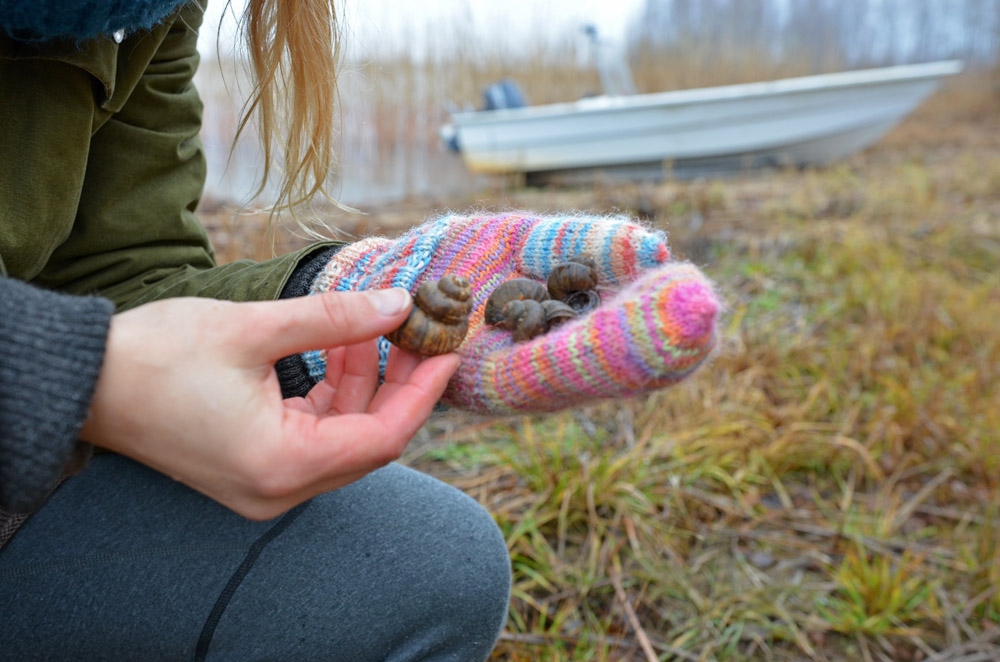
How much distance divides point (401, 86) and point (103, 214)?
6.42m

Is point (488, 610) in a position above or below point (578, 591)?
above

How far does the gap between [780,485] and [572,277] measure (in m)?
1.50

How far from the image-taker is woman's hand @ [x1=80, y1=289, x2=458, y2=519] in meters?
0.71

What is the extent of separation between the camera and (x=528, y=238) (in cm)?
110

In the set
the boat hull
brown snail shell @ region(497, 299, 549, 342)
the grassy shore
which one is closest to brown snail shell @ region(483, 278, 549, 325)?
brown snail shell @ region(497, 299, 549, 342)

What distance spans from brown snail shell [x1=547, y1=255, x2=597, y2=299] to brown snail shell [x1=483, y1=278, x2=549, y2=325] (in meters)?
0.02

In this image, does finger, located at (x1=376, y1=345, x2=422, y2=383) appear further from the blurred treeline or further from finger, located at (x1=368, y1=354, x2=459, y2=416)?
the blurred treeline

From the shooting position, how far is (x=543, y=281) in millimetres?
1098

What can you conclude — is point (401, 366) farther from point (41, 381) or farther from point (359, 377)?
point (41, 381)

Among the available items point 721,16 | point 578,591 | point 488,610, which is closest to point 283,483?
point 488,610

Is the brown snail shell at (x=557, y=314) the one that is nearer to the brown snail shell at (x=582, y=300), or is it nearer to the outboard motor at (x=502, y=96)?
the brown snail shell at (x=582, y=300)

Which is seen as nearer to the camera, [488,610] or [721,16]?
[488,610]

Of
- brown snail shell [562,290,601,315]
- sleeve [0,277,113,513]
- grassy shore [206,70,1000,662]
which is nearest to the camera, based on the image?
sleeve [0,277,113,513]

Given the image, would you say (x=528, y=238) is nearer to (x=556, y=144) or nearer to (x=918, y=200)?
(x=918, y=200)
